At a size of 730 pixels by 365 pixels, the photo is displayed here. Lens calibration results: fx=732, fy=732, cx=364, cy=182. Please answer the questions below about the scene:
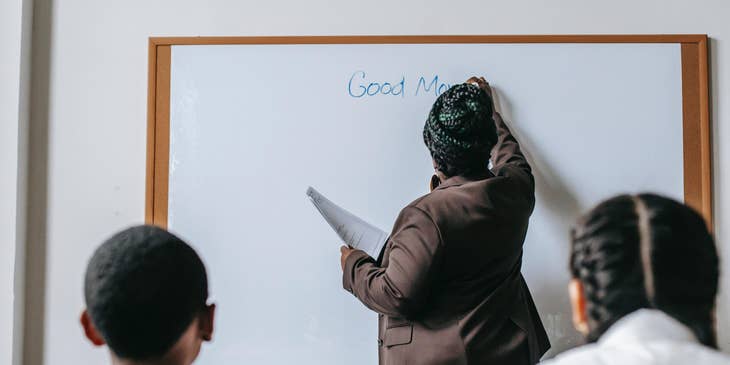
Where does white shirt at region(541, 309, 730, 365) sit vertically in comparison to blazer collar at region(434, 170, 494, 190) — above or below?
below

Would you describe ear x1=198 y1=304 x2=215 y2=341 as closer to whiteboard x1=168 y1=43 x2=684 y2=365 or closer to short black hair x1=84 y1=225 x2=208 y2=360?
short black hair x1=84 y1=225 x2=208 y2=360

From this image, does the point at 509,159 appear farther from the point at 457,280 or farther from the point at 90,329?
the point at 90,329

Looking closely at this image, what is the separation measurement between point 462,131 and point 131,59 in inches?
35.8

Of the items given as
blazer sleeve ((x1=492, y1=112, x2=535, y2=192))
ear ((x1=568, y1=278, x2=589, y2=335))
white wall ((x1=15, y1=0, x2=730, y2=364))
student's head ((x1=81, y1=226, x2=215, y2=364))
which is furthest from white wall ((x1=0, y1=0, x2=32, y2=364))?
ear ((x1=568, y1=278, x2=589, y2=335))

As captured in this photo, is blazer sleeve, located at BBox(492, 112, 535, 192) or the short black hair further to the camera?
blazer sleeve, located at BBox(492, 112, 535, 192)

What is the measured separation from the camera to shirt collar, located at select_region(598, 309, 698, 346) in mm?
769

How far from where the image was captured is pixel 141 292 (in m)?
0.90

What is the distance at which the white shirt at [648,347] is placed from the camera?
0.75m

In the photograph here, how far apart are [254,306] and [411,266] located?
22.4 inches

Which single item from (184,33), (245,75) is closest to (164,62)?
(184,33)

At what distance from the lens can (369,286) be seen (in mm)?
1477

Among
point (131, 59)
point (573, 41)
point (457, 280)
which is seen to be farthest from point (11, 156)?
point (573, 41)

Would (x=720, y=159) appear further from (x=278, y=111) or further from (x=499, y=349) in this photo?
(x=278, y=111)

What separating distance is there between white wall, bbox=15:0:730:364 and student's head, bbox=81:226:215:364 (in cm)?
94
